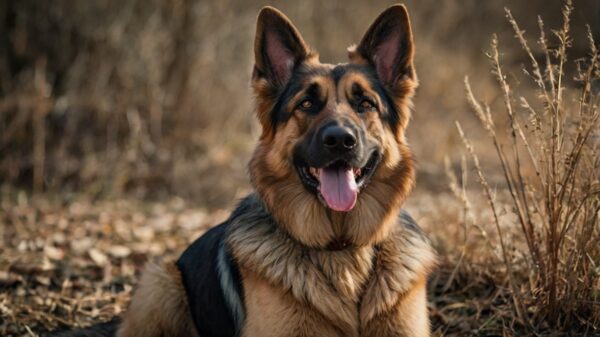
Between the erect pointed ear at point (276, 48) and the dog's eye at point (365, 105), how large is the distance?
57 cm

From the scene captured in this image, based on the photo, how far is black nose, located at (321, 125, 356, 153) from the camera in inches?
141

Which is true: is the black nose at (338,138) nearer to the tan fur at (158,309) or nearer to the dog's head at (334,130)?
the dog's head at (334,130)

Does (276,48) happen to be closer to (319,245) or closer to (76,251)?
(319,245)

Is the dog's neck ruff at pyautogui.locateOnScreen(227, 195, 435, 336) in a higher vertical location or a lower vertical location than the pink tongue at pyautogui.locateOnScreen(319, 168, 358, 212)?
lower

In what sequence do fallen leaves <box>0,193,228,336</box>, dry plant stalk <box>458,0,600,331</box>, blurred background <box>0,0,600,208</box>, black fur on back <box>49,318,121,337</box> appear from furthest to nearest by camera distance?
blurred background <box>0,0,600,208</box>, fallen leaves <box>0,193,228,336</box>, black fur on back <box>49,318,121,337</box>, dry plant stalk <box>458,0,600,331</box>

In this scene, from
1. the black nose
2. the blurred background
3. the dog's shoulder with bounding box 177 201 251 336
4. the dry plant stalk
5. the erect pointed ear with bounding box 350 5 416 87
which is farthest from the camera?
the blurred background

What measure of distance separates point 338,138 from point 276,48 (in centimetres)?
99

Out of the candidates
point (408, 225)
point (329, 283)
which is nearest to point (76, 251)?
point (329, 283)

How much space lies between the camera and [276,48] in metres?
4.21

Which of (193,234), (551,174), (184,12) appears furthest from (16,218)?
(551,174)

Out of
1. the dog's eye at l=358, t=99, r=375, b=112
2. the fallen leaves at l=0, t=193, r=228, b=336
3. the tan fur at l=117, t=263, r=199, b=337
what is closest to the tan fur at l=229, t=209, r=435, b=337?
the tan fur at l=117, t=263, r=199, b=337

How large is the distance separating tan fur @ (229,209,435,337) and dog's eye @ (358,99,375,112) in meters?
0.85

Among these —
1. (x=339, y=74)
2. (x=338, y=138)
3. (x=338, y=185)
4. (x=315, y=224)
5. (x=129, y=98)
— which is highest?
(x=129, y=98)

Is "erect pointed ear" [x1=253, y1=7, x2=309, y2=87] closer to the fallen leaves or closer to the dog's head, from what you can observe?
the dog's head
